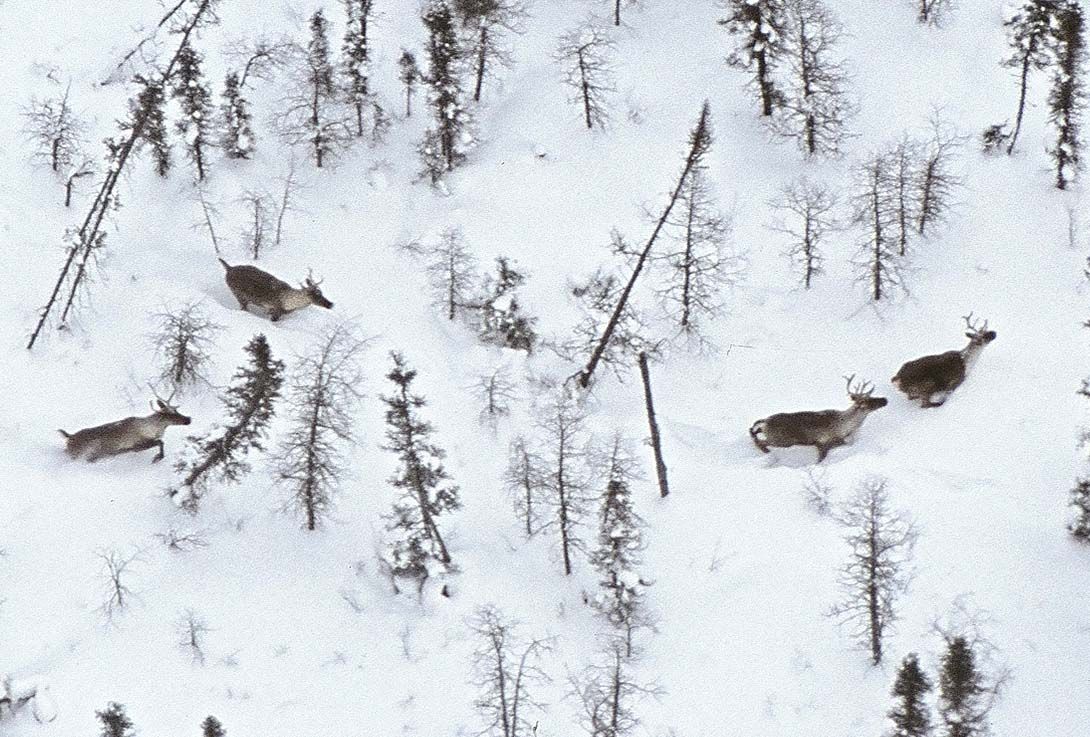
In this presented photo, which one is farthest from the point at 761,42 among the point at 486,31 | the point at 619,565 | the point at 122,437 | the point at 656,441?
the point at 122,437

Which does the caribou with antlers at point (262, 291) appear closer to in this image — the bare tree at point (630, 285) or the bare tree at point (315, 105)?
the bare tree at point (315, 105)

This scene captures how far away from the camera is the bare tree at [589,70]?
136 ft

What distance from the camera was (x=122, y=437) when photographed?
30.8 metres

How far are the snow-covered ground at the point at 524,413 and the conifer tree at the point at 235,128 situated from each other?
65 centimetres

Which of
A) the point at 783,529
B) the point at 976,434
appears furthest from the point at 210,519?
the point at 976,434

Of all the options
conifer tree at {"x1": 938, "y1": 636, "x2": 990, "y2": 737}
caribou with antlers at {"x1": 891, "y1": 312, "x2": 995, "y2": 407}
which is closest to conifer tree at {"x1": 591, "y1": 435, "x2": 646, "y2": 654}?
conifer tree at {"x1": 938, "y1": 636, "x2": 990, "y2": 737}

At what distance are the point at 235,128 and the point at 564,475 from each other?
16.2 metres

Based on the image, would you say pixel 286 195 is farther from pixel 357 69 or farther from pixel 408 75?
pixel 408 75

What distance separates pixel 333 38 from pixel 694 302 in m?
15.6

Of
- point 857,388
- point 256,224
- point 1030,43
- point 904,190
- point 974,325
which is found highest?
point 1030,43

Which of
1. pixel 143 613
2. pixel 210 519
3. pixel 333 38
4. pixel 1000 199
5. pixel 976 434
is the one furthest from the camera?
pixel 333 38

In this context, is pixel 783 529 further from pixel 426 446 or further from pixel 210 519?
pixel 210 519

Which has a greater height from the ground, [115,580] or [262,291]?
[262,291]

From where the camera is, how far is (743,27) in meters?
41.4
